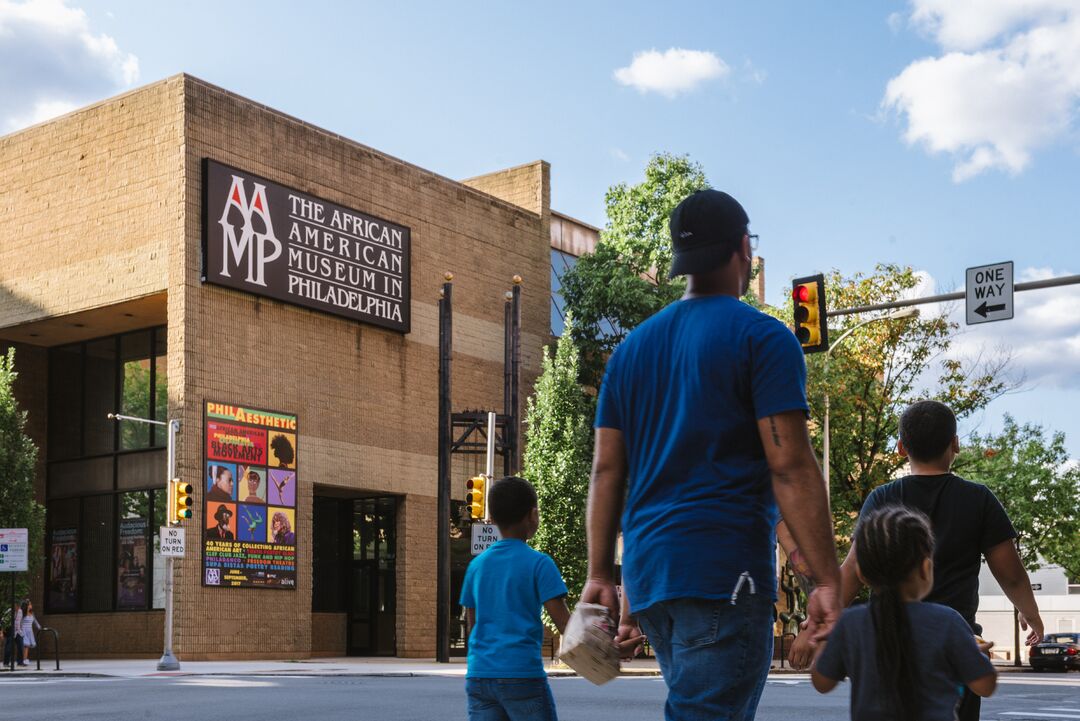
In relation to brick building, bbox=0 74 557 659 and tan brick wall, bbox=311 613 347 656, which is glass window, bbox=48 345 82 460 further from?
tan brick wall, bbox=311 613 347 656

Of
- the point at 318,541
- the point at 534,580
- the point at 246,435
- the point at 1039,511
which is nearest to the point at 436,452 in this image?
the point at 318,541

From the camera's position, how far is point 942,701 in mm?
4082

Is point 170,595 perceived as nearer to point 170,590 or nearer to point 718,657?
point 170,590

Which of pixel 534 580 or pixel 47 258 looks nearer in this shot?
pixel 534 580

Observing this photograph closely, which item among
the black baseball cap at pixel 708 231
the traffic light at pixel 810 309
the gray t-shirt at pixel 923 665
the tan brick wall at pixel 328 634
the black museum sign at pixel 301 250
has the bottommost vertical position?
the tan brick wall at pixel 328 634

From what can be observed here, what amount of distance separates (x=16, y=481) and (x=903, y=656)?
3177 centimetres

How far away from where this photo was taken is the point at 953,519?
18.1 ft

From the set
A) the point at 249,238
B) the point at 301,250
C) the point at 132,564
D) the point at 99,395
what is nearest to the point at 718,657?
the point at 249,238

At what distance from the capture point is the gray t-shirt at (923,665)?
161 inches

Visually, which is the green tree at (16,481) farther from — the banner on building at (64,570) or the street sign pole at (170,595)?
the street sign pole at (170,595)

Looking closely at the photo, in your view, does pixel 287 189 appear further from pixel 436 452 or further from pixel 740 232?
pixel 740 232

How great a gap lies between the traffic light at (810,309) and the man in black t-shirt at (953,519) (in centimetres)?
1148

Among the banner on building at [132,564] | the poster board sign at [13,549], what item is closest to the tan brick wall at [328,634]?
the banner on building at [132,564]

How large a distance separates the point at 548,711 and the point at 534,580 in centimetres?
50
